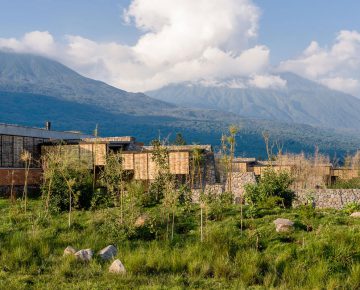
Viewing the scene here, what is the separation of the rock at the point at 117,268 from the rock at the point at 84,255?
91cm

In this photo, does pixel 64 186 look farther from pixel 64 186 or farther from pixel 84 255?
pixel 84 255

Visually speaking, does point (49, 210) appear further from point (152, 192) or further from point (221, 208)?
point (221, 208)

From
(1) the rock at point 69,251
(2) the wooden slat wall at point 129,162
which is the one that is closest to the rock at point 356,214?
(1) the rock at point 69,251

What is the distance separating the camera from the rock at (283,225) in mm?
11883

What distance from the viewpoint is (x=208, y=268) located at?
9391 mm

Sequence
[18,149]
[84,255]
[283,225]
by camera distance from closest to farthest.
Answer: [84,255]
[283,225]
[18,149]

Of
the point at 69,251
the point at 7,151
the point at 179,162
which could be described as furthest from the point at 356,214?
the point at 7,151

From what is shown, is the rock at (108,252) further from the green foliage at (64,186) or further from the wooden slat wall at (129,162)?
the wooden slat wall at (129,162)

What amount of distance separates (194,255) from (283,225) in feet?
10.6

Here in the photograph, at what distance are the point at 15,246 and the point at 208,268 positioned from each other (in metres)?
5.03

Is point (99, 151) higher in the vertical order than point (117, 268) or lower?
higher

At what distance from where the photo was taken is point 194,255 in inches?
396

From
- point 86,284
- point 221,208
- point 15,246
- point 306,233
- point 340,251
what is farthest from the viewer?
point 221,208

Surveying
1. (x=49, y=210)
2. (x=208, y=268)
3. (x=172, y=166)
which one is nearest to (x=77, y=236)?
(x=49, y=210)
